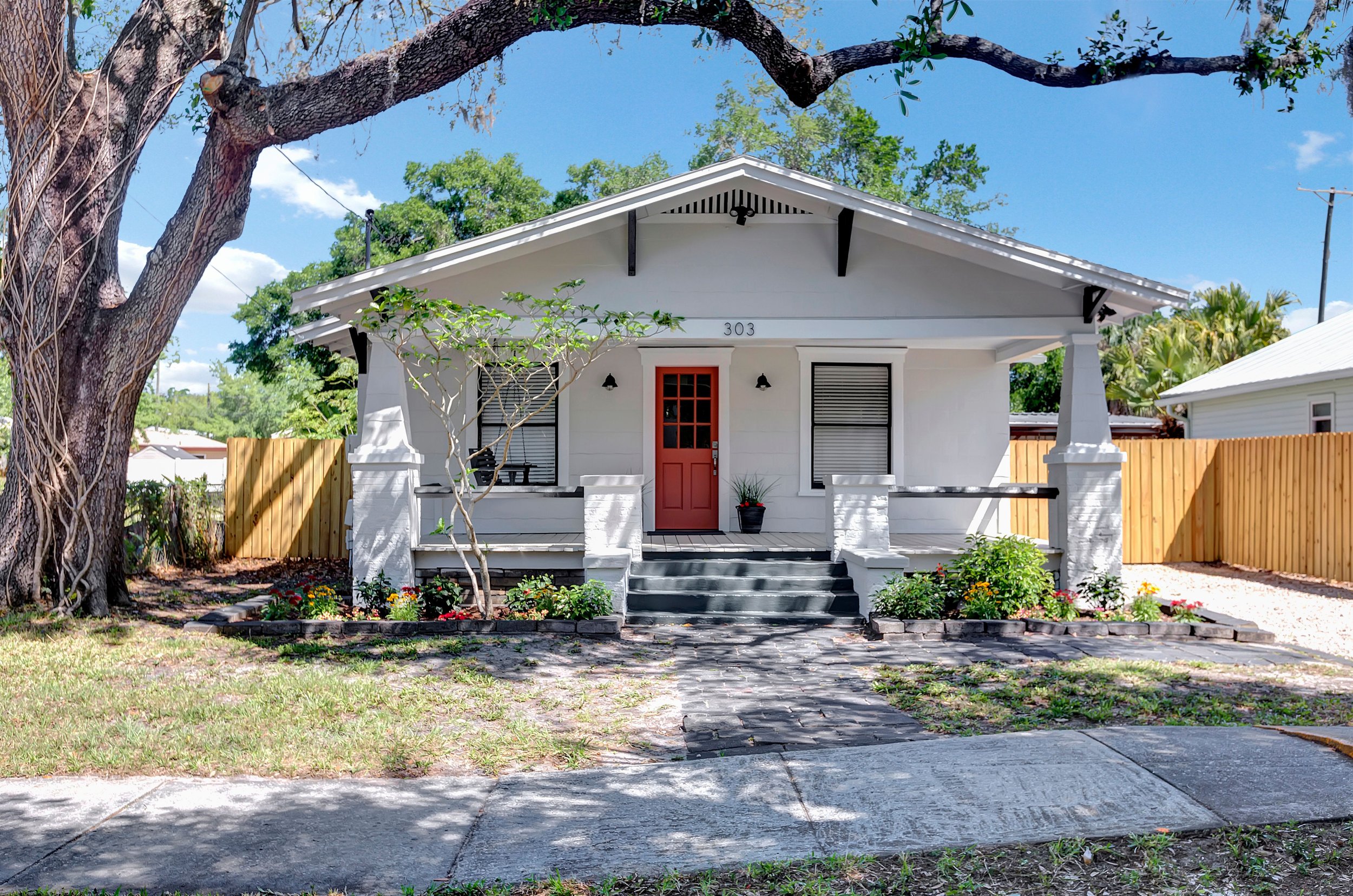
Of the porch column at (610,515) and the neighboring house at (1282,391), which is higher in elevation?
the neighboring house at (1282,391)

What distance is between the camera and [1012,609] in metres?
8.45

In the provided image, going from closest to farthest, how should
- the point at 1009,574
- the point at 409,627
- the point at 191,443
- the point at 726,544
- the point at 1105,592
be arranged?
the point at 409,627
the point at 1009,574
the point at 1105,592
the point at 726,544
the point at 191,443

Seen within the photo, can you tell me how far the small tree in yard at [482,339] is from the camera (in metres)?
8.00

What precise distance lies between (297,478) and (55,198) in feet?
20.9

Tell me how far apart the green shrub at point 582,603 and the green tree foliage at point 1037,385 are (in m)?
25.7

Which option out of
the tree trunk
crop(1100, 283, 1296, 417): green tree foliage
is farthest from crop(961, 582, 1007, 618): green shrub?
A: crop(1100, 283, 1296, 417): green tree foliage

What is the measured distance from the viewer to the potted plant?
11391 millimetres

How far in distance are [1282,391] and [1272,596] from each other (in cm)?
801

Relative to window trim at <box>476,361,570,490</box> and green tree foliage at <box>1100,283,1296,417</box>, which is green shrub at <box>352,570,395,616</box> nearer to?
window trim at <box>476,361,570,490</box>

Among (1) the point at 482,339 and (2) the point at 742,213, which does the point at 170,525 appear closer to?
(1) the point at 482,339

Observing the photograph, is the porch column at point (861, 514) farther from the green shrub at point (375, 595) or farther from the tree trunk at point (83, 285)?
the tree trunk at point (83, 285)

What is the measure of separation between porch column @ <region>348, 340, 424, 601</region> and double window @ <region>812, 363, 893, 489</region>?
5.33 m

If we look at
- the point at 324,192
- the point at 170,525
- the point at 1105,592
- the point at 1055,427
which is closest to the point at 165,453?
the point at 324,192

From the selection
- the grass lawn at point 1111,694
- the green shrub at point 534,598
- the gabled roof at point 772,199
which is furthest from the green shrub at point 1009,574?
the green shrub at point 534,598
